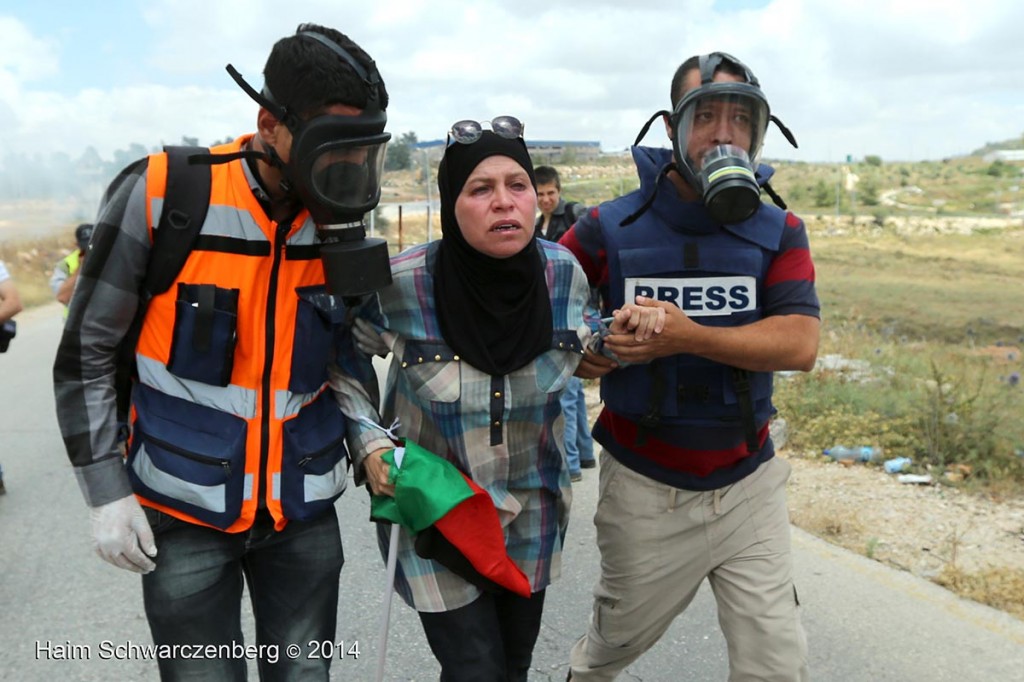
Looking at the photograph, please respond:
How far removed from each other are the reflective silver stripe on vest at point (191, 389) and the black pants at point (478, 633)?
31.9 inches

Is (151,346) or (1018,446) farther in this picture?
(1018,446)

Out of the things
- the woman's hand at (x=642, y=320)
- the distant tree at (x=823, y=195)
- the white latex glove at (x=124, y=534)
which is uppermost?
the distant tree at (x=823, y=195)

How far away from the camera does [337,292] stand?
2.09 m

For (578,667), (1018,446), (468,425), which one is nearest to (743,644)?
(578,667)

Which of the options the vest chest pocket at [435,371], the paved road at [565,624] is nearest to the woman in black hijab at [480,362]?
the vest chest pocket at [435,371]

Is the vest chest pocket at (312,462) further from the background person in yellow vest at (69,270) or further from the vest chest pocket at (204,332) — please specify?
the background person in yellow vest at (69,270)

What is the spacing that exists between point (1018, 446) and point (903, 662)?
271cm

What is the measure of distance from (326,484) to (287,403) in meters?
0.25

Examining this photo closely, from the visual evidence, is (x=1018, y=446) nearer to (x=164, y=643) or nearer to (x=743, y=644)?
(x=743, y=644)

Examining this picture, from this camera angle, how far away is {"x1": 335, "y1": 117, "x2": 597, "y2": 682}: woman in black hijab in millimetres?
2365

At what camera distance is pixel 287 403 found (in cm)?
220

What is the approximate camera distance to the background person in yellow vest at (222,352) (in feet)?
6.62

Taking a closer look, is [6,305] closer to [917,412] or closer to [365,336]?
[365,336]

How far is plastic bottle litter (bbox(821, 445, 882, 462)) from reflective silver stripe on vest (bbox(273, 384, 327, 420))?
4776 mm
